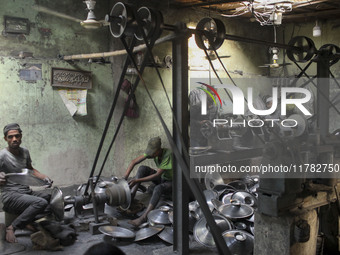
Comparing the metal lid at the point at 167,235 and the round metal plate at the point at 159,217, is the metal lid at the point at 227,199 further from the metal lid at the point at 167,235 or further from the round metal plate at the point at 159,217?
the metal lid at the point at 167,235

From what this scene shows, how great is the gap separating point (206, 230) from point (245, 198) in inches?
42.1

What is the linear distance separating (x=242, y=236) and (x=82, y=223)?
233 centimetres

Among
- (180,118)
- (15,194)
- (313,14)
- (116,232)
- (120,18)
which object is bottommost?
(116,232)

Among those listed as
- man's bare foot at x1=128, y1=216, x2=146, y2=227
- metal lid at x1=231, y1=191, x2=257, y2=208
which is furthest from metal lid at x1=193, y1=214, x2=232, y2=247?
man's bare foot at x1=128, y1=216, x2=146, y2=227

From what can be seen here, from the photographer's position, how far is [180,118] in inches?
149

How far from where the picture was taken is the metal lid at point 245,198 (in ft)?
17.6

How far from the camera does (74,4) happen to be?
6.78 m

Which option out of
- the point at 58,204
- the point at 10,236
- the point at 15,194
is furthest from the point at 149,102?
the point at 10,236

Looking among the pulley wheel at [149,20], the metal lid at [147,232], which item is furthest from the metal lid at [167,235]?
the pulley wheel at [149,20]

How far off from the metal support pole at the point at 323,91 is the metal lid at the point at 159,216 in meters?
2.43

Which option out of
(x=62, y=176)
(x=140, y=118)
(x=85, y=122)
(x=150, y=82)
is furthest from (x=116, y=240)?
(x=150, y=82)

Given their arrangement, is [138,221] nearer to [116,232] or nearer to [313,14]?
[116,232]

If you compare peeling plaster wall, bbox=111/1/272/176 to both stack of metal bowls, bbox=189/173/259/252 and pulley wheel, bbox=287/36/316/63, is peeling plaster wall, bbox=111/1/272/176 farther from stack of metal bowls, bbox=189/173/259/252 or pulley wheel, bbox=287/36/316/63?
pulley wheel, bbox=287/36/316/63

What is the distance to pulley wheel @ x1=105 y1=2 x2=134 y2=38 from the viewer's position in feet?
11.1
